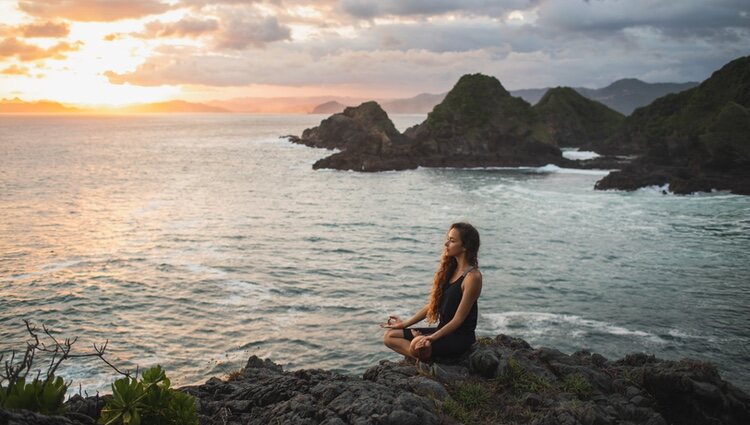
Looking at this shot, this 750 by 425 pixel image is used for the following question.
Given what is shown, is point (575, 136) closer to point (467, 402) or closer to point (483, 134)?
point (483, 134)

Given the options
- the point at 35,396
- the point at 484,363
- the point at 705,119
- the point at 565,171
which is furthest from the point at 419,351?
the point at 705,119

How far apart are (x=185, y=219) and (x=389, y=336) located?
1403 inches

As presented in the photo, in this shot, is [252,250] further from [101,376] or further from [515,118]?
[515,118]

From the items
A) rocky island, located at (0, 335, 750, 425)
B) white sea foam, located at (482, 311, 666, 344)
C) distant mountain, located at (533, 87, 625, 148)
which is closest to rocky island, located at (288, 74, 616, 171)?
distant mountain, located at (533, 87, 625, 148)

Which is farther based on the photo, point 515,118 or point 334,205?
point 515,118

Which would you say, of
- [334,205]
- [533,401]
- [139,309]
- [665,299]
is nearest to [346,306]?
[139,309]

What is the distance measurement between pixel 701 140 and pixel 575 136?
2373 inches

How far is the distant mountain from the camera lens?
120 meters

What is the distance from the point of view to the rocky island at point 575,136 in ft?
194

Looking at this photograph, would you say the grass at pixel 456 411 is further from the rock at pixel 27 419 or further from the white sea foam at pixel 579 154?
the white sea foam at pixel 579 154

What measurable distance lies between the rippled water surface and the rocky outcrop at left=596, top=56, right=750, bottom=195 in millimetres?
3584

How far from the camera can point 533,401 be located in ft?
26.2

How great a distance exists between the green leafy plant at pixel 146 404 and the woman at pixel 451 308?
3936mm

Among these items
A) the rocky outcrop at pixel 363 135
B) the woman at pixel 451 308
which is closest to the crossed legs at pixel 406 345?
the woman at pixel 451 308
